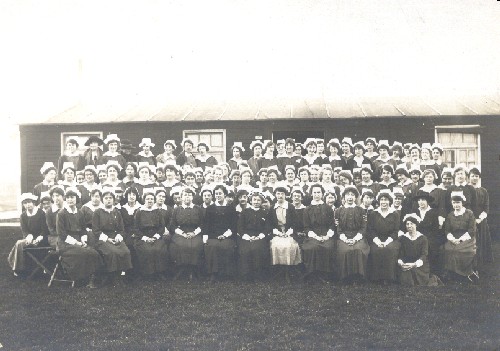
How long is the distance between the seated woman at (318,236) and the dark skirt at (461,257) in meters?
1.62

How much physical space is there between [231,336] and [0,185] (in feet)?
48.9

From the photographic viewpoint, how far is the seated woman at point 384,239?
6.63m

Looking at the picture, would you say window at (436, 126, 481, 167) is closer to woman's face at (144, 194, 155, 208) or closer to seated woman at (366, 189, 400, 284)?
seated woman at (366, 189, 400, 284)

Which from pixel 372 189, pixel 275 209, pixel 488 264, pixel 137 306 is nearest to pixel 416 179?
pixel 372 189

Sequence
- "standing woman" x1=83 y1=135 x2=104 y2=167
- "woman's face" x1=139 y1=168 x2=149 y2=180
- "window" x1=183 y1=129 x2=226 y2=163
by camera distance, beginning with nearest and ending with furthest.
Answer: "woman's face" x1=139 y1=168 x2=149 y2=180, "standing woman" x1=83 y1=135 x2=104 y2=167, "window" x1=183 y1=129 x2=226 y2=163

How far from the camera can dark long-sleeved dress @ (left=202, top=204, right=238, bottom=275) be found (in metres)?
7.09

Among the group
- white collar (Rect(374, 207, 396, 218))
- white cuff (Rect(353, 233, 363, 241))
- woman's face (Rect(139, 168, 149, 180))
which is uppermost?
woman's face (Rect(139, 168, 149, 180))

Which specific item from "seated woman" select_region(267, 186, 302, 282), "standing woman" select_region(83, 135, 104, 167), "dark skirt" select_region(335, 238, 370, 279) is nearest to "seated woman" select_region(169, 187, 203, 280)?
"seated woman" select_region(267, 186, 302, 282)

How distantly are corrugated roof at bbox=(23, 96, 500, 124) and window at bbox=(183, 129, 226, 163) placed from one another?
40cm

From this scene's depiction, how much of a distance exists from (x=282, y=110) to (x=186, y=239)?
600 centimetres

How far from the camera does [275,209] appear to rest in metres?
7.45

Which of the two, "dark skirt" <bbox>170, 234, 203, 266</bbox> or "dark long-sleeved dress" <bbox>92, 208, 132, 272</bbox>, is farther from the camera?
"dark skirt" <bbox>170, 234, 203, 266</bbox>

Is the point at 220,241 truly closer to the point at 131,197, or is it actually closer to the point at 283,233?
the point at 283,233

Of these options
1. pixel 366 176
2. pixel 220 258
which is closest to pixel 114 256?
pixel 220 258
